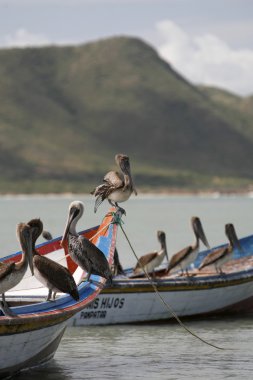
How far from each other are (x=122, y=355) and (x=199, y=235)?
7722 mm

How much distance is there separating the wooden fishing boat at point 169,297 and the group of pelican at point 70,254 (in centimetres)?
187

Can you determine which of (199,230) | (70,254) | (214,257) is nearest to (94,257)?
(70,254)

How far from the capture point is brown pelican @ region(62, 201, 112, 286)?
17.5m

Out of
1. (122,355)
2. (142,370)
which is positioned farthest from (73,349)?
(142,370)

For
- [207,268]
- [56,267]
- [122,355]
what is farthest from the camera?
[207,268]

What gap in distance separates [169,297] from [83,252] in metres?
5.78

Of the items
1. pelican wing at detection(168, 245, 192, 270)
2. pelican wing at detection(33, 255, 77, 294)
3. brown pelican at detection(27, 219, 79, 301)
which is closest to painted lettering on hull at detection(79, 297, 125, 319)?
pelican wing at detection(168, 245, 192, 270)

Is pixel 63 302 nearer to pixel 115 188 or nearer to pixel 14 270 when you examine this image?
pixel 14 270

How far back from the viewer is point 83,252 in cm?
1748

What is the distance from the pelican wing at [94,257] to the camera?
17.5 metres

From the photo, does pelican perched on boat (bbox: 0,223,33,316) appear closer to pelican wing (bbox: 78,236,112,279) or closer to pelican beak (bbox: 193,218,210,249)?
pelican wing (bbox: 78,236,112,279)

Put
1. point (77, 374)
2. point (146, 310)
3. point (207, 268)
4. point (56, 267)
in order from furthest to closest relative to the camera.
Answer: point (207, 268) → point (146, 310) → point (77, 374) → point (56, 267)

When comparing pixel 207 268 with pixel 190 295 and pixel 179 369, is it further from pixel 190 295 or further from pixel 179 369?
pixel 179 369

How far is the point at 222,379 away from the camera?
16609mm
